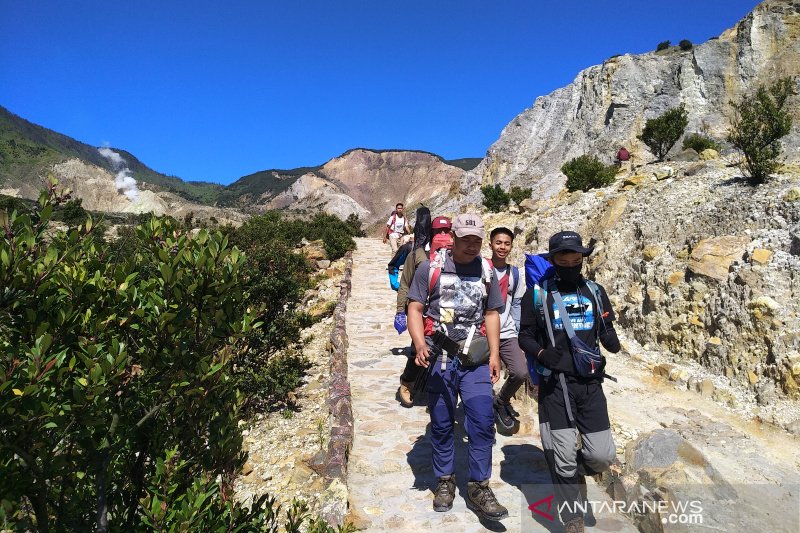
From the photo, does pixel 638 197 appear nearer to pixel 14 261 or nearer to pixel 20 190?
pixel 14 261

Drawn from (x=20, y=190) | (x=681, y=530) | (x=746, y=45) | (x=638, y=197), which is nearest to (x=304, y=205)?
(x=20, y=190)

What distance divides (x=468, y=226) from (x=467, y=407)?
1436 millimetres

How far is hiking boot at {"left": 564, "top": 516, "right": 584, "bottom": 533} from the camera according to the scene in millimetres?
3363

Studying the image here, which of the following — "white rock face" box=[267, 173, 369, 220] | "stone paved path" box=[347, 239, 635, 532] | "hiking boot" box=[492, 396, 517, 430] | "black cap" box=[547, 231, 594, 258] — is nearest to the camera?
"black cap" box=[547, 231, 594, 258]

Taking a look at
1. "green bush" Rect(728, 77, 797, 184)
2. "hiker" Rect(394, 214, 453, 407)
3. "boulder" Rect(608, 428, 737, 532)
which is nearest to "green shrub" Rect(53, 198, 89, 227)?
"hiker" Rect(394, 214, 453, 407)

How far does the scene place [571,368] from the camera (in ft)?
11.3

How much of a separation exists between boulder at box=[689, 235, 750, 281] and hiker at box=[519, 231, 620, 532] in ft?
17.6

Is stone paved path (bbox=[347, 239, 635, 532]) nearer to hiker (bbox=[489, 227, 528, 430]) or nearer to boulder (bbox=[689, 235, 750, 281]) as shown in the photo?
hiker (bbox=[489, 227, 528, 430])

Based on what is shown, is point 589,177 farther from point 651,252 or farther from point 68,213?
point 68,213

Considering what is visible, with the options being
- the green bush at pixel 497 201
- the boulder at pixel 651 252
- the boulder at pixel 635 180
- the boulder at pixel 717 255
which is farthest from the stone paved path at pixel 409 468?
the green bush at pixel 497 201

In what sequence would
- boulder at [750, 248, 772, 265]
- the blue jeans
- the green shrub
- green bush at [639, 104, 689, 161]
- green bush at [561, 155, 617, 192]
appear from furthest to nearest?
green bush at [639, 104, 689, 161] → green bush at [561, 155, 617, 192] → boulder at [750, 248, 772, 265] → the blue jeans → the green shrub

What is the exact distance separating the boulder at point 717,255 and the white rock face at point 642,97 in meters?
13.7

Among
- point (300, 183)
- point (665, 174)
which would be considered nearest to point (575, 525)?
point (665, 174)

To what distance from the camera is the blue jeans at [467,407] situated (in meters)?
3.72
